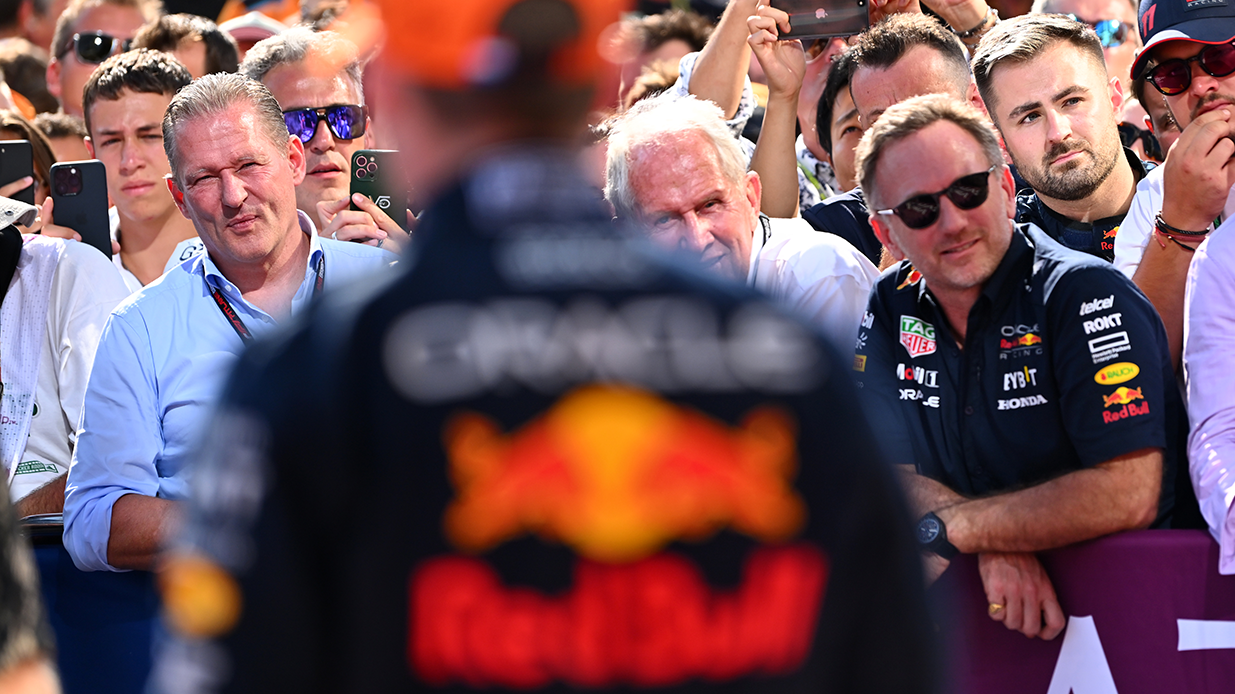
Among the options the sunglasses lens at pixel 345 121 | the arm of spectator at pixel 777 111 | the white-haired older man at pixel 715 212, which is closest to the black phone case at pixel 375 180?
the sunglasses lens at pixel 345 121

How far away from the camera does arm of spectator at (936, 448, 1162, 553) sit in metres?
3.24

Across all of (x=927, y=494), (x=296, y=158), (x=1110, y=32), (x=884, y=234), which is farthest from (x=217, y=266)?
(x=1110, y=32)

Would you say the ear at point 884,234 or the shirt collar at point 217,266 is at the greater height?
the ear at point 884,234

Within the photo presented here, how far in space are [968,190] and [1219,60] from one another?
1210 mm

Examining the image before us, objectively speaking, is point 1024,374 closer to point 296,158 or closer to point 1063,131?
point 1063,131

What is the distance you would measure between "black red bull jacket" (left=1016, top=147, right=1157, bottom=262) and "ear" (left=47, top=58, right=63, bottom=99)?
530cm

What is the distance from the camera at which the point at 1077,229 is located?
4324mm

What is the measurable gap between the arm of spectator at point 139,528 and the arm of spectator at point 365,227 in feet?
4.45

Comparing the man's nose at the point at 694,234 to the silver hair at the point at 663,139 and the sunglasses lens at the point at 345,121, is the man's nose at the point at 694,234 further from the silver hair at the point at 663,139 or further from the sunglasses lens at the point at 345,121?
the sunglasses lens at the point at 345,121

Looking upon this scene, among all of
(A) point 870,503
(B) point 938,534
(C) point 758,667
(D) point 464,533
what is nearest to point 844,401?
(A) point 870,503

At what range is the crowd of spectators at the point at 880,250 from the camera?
131 inches

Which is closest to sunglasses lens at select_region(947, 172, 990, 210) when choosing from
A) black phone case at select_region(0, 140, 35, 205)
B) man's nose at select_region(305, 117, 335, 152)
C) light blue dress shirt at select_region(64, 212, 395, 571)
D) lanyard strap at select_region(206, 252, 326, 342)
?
light blue dress shirt at select_region(64, 212, 395, 571)

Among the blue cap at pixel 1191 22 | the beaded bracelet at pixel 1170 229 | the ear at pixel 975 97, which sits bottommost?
the beaded bracelet at pixel 1170 229

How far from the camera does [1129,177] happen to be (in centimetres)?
436
